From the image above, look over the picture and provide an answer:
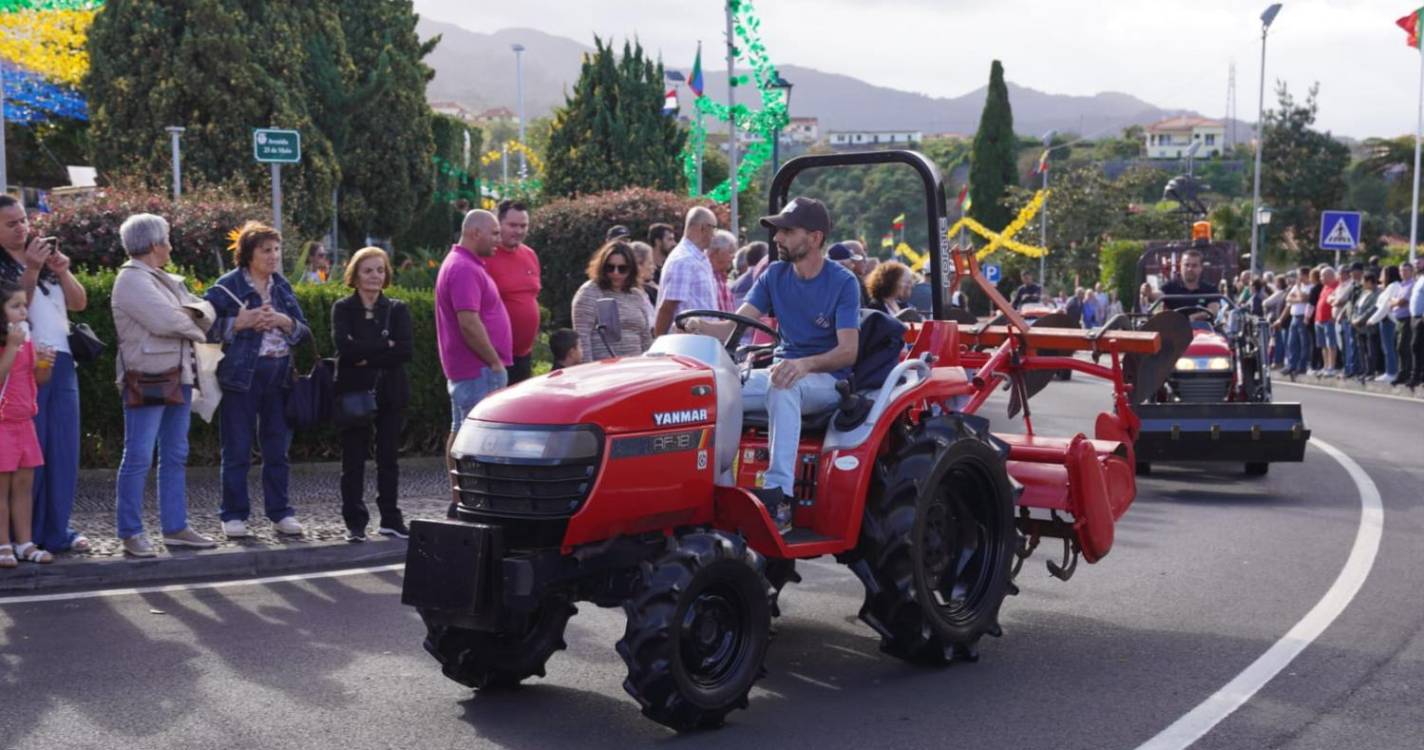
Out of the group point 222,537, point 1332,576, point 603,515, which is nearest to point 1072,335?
point 1332,576

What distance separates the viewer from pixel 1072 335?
8.64 metres

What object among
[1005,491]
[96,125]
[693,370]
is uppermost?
[96,125]

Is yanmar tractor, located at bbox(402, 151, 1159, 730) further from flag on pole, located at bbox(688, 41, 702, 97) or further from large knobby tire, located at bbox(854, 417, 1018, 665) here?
flag on pole, located at bbox(688, 41, 702, 97)

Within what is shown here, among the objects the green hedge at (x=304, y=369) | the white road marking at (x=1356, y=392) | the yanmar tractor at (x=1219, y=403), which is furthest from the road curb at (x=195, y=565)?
the white road marking at (x=1356, y=392)

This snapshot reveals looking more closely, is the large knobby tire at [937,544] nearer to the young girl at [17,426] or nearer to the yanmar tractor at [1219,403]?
the yanmar tractor at [1219,403]

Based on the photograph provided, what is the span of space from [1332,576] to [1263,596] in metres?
0.79

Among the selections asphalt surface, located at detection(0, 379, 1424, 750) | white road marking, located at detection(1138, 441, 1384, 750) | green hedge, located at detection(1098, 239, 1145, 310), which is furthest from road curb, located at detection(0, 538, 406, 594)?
green hedge, located at detection(1098, 239, 1145, 310)

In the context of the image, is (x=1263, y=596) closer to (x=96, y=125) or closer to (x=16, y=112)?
(x=96, y=125)

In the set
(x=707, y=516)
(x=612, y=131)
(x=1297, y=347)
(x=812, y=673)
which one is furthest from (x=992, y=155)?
(x=707, y=516)

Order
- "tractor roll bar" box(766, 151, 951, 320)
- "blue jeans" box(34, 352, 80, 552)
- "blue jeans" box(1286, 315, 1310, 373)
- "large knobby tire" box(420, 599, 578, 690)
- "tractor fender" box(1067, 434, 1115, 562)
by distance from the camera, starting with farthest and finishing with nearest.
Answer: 1. "blue jeans" box(1286, 315, 1310, 373)
2. "blue jeans" box(34, 352, 80, 552)
3. "tractor fender" box(1067, 434, 1115, 562)
4. "tractor roll bar" box(766, 151, 951, 320)
5. "large knobby tire" box(420, 599, 578, 690)

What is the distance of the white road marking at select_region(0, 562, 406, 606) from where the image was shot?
26.8ft

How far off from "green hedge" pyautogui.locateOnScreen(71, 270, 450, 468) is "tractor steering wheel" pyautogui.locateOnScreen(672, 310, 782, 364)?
5488mm

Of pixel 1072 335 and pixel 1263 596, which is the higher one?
pixel 1072 335

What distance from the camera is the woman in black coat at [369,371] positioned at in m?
9.65
